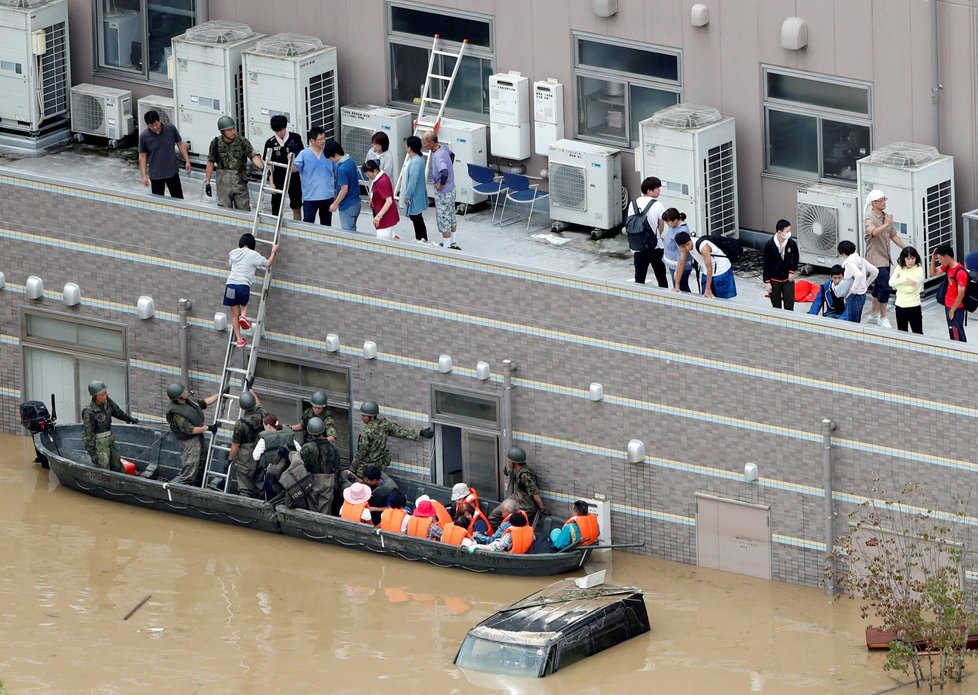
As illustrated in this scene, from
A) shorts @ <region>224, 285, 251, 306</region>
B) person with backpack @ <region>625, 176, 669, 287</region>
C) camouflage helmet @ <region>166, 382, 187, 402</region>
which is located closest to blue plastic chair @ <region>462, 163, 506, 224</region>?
person with backpack @ <region>625, 176, 669, 287</region>

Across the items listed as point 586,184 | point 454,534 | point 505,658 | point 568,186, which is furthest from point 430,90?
point 505,658

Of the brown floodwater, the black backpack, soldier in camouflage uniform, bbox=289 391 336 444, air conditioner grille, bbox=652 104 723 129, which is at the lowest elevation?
the brown floodwater

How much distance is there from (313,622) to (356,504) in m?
2.17

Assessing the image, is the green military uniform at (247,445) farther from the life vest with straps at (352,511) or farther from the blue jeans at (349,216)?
the blue jeans at (349,216)

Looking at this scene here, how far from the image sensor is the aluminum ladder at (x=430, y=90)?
33781mm

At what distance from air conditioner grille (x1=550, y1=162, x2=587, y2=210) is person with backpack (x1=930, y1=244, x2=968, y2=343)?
5.60 metres

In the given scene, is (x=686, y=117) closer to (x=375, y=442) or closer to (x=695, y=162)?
(x=695, y=162)

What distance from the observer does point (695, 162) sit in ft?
104

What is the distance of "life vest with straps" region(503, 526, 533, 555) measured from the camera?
30391 mm

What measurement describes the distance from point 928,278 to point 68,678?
1127 centimetres

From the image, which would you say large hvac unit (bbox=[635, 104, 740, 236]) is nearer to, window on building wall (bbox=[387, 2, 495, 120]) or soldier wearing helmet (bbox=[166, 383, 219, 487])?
window on building wall (bbox=[387, 2, 495, 120])

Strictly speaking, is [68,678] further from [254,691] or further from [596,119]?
[596,119]

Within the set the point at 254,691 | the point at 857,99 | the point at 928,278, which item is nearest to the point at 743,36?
the point at 857,99

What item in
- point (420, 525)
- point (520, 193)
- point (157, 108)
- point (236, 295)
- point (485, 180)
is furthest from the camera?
point (157, 108)
